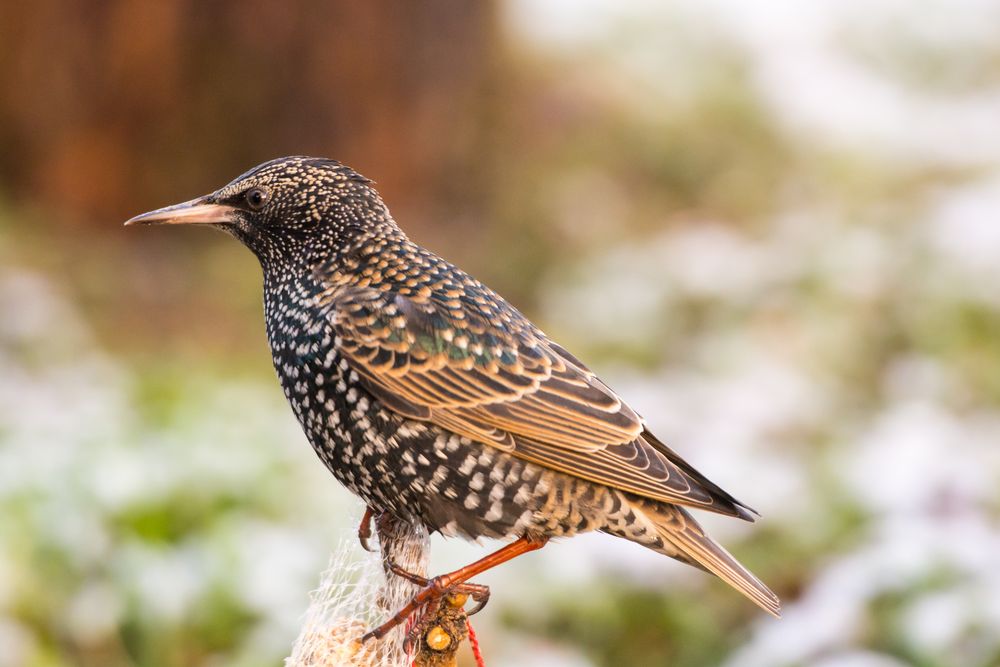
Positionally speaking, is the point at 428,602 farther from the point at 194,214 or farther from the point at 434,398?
the point at 194,214

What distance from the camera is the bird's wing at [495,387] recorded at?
10.1ft

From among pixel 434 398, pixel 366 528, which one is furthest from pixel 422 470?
pixel 366 528

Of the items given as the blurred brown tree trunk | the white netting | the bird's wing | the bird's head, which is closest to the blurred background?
the blurred brown tree trunk

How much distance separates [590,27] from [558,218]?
10.1 ft

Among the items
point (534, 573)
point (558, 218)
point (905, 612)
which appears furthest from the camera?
point (558, 218)

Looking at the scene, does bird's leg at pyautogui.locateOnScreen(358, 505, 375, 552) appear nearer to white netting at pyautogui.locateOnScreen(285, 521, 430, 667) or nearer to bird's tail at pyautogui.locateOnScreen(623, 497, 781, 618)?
white netting at pyautogui.locateOnScreen(285, 521, 430, 667)

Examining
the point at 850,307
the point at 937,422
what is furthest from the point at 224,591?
the point at 850,307

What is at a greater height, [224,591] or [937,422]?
[937,422]

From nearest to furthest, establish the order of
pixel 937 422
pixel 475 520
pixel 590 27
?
pixel 475 520
pixel 937 422
pixel 590 27

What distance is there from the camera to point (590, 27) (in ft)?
36.4

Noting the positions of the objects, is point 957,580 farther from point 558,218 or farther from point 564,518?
point 558,218

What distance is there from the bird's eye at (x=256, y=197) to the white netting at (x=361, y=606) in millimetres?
822

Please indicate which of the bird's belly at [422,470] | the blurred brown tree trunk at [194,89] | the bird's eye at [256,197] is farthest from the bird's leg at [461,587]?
the blurred brown tree trunk at [194,89]

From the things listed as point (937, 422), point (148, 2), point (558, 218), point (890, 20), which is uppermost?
point (890, 20)
